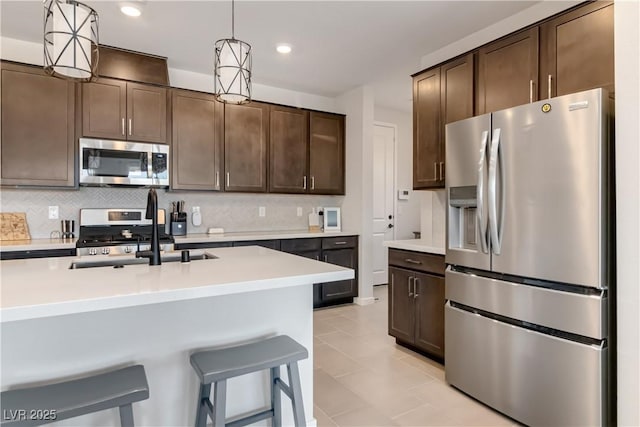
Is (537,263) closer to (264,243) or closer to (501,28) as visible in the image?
(501,28)

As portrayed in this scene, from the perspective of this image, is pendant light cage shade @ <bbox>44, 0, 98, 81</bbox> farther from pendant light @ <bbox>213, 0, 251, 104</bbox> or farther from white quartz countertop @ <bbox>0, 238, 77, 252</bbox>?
white quartz countertop @ <bbox>0, 238, 77, 252</bbox>

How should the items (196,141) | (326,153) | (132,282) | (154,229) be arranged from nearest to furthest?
(132,282), (154,229), (196,141), (326,153)

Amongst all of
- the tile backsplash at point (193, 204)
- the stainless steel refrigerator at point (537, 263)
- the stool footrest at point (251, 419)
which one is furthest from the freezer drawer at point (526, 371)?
the tile backsplash at point (193, 204)

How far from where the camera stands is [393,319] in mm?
3275

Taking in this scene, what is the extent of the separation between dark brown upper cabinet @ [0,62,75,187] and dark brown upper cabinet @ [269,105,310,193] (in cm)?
196

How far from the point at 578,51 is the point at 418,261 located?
1.75 metres

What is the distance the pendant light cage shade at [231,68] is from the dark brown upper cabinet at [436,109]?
176 cm

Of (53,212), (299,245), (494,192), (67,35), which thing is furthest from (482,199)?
(53,212)

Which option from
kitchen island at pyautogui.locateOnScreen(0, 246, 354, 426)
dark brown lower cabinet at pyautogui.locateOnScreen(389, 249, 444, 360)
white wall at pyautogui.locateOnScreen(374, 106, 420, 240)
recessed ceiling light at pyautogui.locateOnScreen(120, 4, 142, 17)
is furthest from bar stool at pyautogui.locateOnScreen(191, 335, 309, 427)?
white wall at pyautogui.locateOnScreen(374, 106, 420, 240)

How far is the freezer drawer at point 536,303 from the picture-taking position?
1.78 meters

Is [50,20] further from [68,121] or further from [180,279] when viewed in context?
[68,121]

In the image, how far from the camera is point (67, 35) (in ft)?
4.96

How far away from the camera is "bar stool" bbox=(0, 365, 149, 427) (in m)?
1.14

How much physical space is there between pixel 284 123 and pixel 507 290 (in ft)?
10.3
